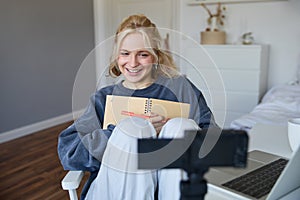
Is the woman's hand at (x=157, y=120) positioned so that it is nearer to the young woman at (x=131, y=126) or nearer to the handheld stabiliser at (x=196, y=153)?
the young woman at (x=131, y=126)

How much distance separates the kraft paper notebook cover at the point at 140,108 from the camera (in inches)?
42.1

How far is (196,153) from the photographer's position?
404mm

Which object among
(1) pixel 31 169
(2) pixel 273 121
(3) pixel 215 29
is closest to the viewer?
(2) pixel 273 121

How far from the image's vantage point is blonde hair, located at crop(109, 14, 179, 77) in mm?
1074

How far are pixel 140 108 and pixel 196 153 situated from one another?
2.23 feet

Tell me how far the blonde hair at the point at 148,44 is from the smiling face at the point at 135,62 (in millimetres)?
14

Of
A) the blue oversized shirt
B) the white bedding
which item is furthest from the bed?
the blue oversized shirt

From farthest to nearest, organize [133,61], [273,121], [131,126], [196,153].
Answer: [273,121]
[133,61]
[131,126]
[196,153]

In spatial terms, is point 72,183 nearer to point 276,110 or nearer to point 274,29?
point 276,110

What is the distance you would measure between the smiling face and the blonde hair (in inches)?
0.6

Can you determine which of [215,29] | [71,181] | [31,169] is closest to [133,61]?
[71,181]

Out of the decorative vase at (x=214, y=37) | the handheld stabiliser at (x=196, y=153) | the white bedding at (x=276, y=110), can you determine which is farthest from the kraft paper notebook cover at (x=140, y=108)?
the decorative vase at (x=214, y=37)

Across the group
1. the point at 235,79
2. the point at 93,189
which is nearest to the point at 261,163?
the point at 93,189

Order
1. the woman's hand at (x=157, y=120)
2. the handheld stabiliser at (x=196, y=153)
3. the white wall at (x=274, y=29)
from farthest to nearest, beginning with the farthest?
the white wall at (x=274, y=29)
the woman's hand at (x=157, y=120)
the handheld stabiliser at (x=196, y=153)
